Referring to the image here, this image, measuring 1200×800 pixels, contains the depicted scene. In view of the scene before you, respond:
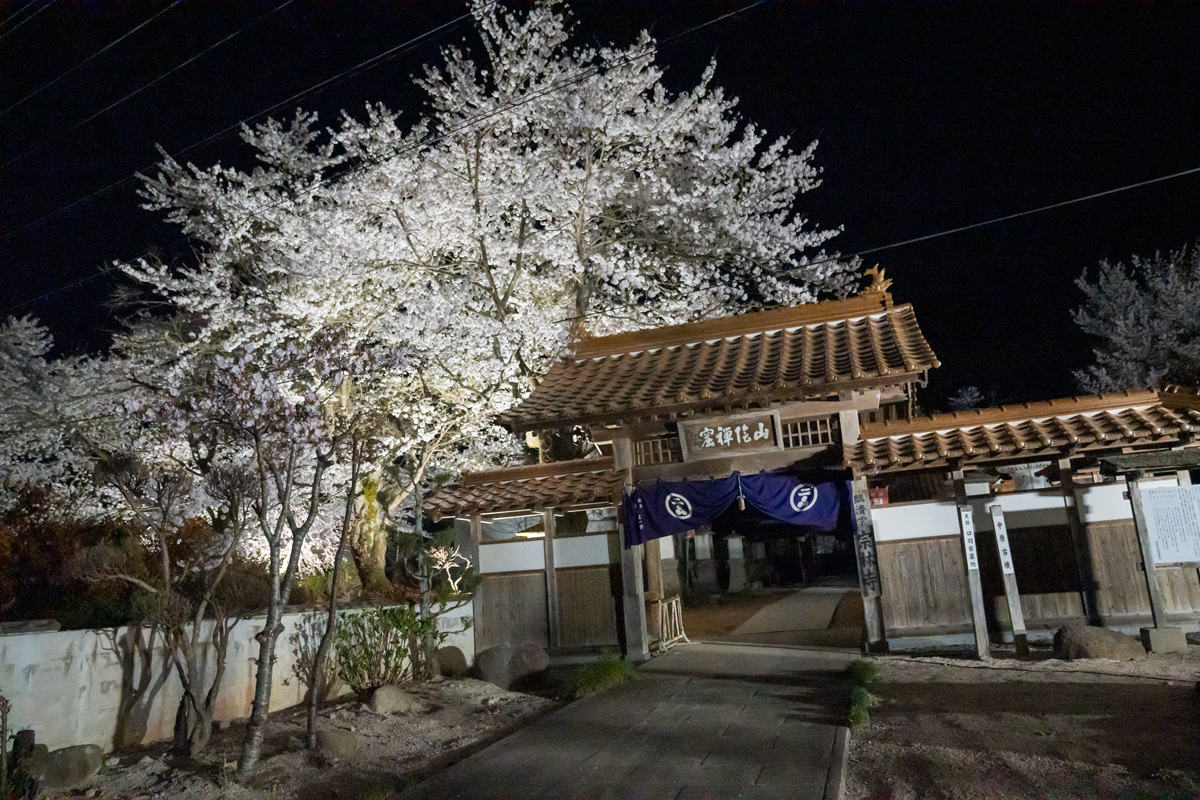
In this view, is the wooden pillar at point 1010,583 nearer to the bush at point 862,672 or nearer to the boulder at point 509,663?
the bush at point 862,672

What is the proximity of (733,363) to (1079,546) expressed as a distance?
5662mm

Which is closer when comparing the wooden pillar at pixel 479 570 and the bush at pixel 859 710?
the bush at pixel 859 710

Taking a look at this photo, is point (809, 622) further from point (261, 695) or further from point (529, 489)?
point (261, 695)

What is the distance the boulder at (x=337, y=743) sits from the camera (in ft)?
24.6

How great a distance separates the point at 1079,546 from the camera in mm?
11195

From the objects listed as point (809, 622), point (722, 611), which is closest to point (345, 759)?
point (809, 622)

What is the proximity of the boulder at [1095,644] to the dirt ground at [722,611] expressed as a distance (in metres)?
7.20

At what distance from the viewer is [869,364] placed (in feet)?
37.0

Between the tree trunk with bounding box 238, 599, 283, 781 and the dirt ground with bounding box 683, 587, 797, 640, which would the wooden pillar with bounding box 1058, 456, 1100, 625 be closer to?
the dirt ground with bounding box 683, 587, 797, 640

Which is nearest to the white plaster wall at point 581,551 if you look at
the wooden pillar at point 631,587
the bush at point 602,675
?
the wooden pillar at point 631,587

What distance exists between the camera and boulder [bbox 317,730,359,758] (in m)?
7.51

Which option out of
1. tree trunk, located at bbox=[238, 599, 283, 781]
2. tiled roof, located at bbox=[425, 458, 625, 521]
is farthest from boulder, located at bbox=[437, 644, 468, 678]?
tree trunk, located at bbox=[238, 599, 283, 781]

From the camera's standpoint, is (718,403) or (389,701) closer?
(389,701)

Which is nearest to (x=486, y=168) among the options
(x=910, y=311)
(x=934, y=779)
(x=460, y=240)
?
(x=460, y=240)
